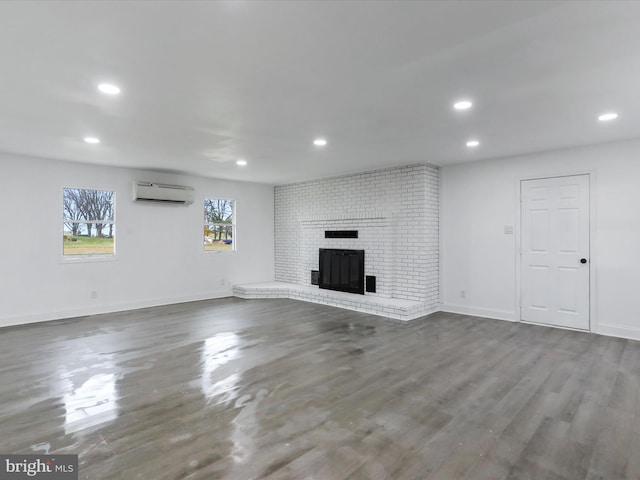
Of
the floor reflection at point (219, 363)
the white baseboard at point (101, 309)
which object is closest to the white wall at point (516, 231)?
the floor reflection at point (219, 363)

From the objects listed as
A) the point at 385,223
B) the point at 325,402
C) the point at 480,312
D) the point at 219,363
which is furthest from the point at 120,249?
the point at 480,312

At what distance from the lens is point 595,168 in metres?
4.66

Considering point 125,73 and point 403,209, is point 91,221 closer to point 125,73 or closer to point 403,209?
point 125,73

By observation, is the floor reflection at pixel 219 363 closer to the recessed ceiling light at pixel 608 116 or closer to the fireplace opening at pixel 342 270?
the fireplace opening at pixel 342 270

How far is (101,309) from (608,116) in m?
7.30

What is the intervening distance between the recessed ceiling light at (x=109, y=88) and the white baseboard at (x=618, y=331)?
235 inches

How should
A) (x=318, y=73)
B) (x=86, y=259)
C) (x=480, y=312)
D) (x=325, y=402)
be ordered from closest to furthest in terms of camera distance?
(x=318, y=73), (x=325, y=402), (x=480, y=312), (x=86, y=259)

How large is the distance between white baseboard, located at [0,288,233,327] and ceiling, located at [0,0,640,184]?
249cm

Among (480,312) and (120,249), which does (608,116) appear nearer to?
(480,312)

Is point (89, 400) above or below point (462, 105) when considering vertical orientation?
below

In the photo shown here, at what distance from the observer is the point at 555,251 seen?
500 cm

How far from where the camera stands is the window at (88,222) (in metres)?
5.75

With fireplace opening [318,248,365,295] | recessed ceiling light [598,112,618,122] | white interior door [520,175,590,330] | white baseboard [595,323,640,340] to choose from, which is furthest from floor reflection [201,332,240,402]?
white baseboard [595,323,640,340]

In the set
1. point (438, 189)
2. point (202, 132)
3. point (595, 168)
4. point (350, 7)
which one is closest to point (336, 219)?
point (438, 189)
